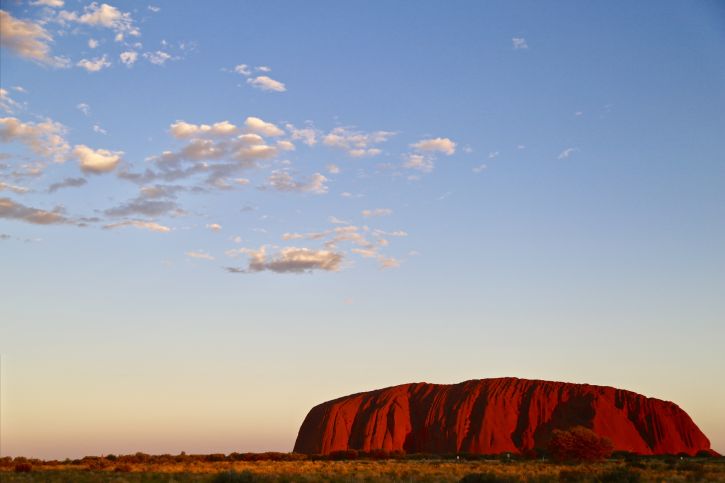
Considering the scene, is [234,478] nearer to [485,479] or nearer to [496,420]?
[485,479]

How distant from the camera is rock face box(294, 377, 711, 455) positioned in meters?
71.8

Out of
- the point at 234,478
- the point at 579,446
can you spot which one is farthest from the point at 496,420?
the point at 234,478

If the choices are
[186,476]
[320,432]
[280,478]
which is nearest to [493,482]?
[280,478]

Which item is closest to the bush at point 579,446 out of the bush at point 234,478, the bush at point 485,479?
the bush at point 485,479

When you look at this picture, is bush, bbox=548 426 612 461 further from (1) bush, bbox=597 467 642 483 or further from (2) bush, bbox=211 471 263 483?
(2) bush, bbox=211 471 263 483

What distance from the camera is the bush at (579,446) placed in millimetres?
47125

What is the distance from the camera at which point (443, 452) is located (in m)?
73.7

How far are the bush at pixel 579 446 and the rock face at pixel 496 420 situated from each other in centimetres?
1836

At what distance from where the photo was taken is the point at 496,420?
245ft

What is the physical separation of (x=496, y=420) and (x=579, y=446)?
1090 inches

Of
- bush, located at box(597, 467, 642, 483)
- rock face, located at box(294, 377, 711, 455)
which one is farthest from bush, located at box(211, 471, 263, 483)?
rock face, located at box(294, 377, 711, 455)

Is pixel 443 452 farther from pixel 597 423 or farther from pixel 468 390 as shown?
pixel 597 423

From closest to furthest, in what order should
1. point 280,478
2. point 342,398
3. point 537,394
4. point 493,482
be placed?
point 493,482 < point 280,478 < point 537,394 < point 342,398

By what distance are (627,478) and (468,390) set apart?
5244 centimetres
